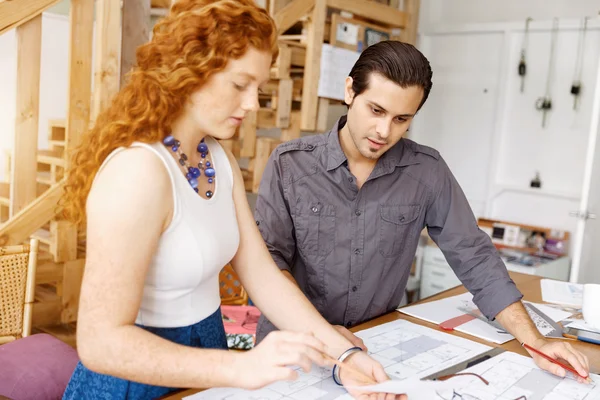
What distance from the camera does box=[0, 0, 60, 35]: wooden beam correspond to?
9.64ft

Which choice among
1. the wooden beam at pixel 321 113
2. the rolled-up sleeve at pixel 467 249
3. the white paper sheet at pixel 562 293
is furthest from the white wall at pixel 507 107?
the rolled-up sleeve at pixel 467 249

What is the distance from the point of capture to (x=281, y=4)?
151 inches

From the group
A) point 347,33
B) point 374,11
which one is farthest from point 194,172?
point 374,11

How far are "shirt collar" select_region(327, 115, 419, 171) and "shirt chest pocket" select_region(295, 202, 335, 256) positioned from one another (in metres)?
0.13

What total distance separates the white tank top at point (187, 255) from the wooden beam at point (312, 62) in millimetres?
2738

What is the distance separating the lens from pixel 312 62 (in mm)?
3977

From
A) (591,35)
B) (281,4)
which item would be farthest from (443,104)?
(281,4)

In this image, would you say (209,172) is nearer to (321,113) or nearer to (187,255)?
(187,255)

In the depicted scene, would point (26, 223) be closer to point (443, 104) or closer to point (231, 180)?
point (231, 180)

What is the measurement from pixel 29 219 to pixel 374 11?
2784 millimetres

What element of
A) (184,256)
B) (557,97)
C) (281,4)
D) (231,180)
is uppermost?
(281,4)

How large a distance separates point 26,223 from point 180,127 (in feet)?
7.48

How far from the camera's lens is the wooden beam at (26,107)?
123 inches

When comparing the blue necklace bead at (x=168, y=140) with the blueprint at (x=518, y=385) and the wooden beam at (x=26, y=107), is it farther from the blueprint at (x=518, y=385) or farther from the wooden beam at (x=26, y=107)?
the wooden beam at (x=26, y=107)
